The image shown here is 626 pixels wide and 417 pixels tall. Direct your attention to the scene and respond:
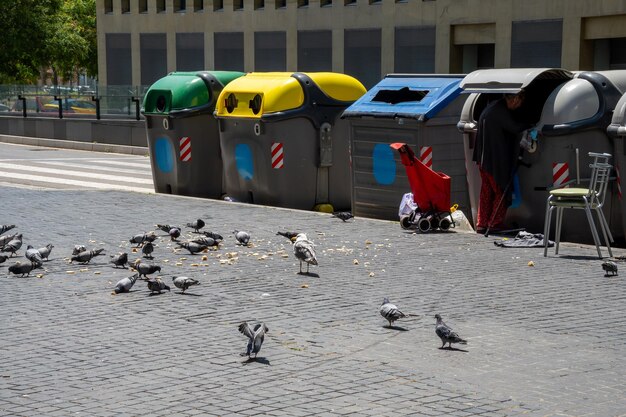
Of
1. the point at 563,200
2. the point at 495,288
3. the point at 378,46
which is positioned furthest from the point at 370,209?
the point at 378,46

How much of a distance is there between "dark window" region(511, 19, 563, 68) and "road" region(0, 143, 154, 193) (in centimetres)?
1525

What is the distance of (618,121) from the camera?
12344 mm

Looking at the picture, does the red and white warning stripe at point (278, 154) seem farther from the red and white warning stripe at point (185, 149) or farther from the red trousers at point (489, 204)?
the red trousers at point (489, 204)

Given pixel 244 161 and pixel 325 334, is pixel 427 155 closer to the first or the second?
pixel 244 161

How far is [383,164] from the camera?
50.3 ft

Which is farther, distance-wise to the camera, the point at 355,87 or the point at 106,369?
the point at 355,87

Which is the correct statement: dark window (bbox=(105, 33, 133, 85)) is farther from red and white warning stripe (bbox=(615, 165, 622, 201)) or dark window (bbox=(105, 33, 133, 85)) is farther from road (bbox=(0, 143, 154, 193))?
red and white warning stripe (bbox=(615, 165, 622, 201))

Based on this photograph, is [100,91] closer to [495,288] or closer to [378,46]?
[378,46]

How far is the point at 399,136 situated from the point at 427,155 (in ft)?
1.58

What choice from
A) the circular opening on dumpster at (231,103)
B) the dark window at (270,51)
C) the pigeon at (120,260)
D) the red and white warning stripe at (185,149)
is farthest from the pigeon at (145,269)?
the dark window at (270,51)

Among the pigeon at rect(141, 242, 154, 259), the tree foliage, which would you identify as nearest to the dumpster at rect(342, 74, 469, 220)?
the pigeon at rect(141, 242, 154, 259)

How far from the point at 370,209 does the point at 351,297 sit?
5.72 m

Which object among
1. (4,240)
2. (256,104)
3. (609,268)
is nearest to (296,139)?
(256,104)

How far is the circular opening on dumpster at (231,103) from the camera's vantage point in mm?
17703
